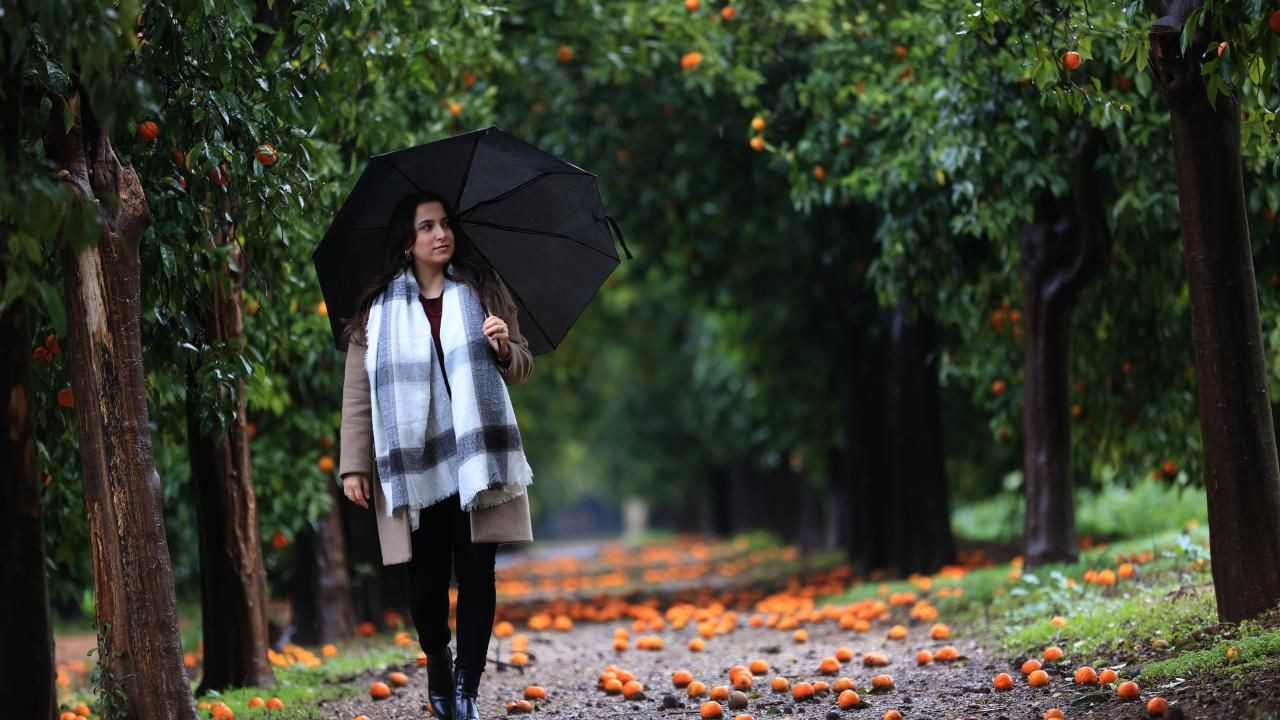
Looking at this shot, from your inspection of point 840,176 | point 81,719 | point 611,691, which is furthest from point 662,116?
point 81,719

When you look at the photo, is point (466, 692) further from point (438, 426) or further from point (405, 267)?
point (405, 267)

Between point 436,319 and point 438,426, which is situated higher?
point 436,319

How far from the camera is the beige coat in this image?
4.84 meters

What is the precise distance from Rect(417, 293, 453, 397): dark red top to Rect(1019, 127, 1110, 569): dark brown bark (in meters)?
5.50

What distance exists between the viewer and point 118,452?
4871 mm

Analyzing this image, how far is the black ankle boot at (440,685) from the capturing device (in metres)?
5.16

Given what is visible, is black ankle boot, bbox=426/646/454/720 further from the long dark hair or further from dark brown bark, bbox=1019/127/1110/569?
dark brown bark, bbox=1019/127/1110/569

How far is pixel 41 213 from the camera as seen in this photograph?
3.64m

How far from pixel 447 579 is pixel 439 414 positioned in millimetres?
682

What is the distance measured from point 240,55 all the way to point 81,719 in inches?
120

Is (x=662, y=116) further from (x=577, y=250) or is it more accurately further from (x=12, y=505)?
(x=12, y=505)

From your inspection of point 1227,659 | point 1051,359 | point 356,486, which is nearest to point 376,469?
point 356,486

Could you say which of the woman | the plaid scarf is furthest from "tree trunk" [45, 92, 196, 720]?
the plaid scarf

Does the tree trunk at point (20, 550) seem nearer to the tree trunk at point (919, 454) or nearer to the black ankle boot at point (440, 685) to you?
the black ankle boot at point (440, 685)
